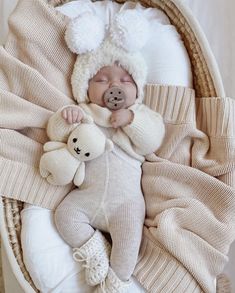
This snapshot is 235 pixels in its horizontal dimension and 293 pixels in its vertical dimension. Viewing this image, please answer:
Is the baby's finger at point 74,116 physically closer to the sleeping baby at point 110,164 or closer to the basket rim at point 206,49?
the sleeping baby at point 110,164

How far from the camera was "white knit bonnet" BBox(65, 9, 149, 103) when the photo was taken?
3.98 ft

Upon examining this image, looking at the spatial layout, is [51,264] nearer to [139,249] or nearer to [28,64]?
[139,249]

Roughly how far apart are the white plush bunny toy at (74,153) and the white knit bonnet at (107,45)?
130mm

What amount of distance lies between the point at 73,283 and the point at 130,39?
1.79 ft

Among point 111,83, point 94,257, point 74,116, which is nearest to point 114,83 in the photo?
point 111,83

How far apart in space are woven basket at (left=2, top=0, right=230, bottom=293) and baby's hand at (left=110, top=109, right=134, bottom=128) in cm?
21

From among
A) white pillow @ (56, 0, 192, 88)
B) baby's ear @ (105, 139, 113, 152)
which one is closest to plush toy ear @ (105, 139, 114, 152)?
baby's ear @ (105, 139, 113, 152)

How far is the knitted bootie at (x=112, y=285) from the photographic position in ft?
3.49

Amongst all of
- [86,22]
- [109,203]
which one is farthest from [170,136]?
[86,22]

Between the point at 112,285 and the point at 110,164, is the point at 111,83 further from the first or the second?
the point at 112,285

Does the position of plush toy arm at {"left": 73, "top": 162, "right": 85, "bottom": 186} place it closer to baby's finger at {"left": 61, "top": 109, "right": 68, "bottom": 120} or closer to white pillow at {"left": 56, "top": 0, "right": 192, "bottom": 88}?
baby's finger at {"left": 61, "top": 109, "right": 68, "bottom": 120}

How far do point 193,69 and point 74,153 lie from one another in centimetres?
37

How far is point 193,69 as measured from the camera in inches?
51.2

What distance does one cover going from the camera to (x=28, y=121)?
4.00ft
